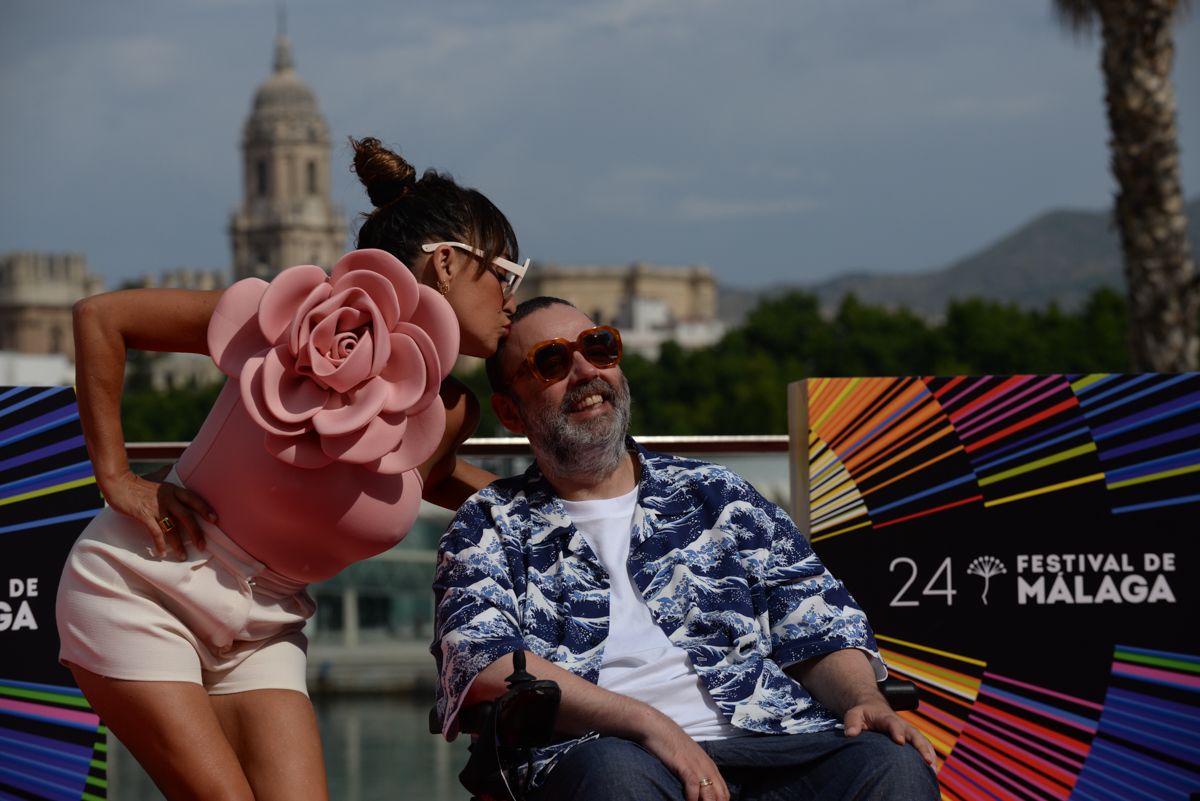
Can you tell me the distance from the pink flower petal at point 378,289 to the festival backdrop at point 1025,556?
5.00ft

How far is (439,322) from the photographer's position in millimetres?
2994

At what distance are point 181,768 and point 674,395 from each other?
231 feet

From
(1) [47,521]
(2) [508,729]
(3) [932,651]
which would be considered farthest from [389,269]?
(3) [932,651]

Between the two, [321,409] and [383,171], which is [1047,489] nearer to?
[383,171]

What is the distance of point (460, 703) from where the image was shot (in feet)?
10.3

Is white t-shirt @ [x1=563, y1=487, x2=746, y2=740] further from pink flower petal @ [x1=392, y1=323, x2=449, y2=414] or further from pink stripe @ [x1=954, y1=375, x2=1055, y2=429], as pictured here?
pink stripe @ [x1=954, y1=375, x2=1055, y2=429]

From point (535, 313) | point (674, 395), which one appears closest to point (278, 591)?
point (535, 313)

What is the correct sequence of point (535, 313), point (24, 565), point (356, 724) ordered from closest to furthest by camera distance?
point (535, 313)
point (24, 565)
point (356, 724)

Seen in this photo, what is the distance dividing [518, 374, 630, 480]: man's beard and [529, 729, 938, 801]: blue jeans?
59 cm

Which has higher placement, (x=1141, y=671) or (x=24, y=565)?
(x=24, y=565)

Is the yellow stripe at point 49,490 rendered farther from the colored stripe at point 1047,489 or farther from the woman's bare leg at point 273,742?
the colored stripe at point 1047,489

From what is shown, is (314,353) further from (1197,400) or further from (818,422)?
(1197,400)

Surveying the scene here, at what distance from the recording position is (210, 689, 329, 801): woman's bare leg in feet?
9.75

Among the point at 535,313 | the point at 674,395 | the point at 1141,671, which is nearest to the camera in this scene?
the point at 535,313
